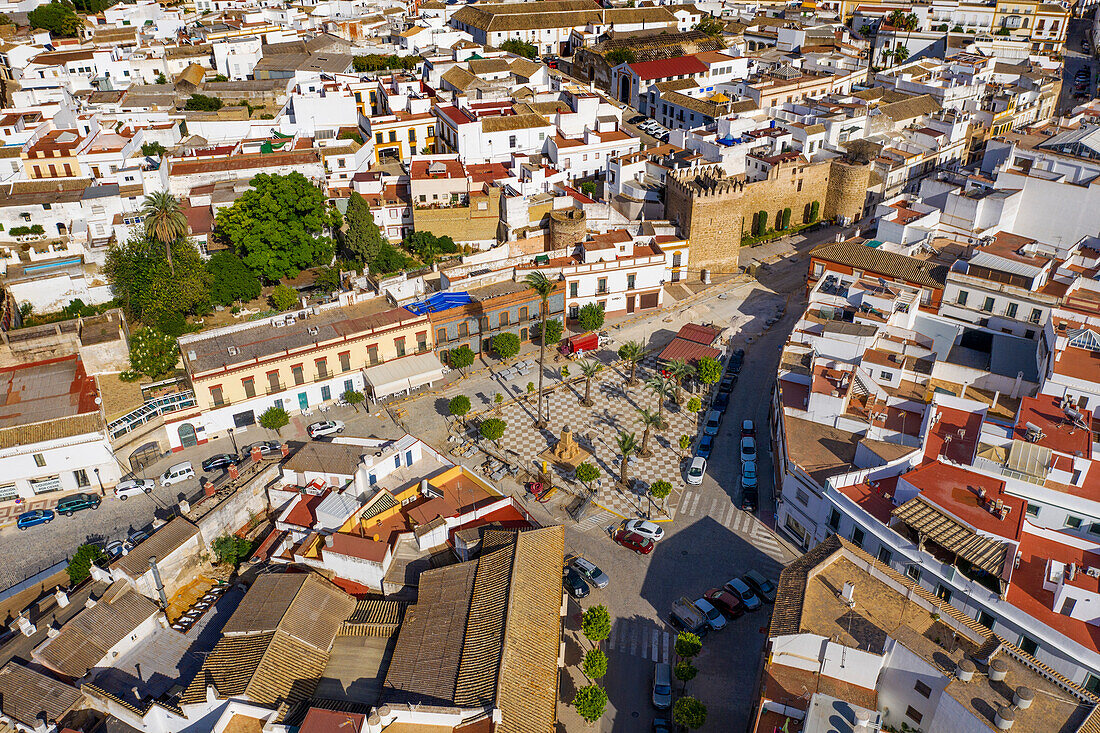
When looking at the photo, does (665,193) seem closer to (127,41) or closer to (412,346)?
(412,346)

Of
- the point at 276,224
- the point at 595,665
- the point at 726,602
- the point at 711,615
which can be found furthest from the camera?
the point at 276,224

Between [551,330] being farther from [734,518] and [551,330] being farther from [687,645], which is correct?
[687,645]

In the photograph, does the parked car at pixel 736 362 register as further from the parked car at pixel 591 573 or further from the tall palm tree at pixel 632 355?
the parked car at pixel 591 573

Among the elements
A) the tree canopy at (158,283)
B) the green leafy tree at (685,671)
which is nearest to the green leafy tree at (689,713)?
the green leafy tree at (685,671)

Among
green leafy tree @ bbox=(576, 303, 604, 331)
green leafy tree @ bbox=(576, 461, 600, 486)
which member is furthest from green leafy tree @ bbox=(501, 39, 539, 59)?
green leafy tree @ bbox=(576, 461, 600, 486)

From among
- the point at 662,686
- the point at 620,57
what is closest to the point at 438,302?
the point at 662,686

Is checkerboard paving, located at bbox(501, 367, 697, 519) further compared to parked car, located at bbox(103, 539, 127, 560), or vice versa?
checkerboard paving, located at bbox(501, 367, 697, 519)

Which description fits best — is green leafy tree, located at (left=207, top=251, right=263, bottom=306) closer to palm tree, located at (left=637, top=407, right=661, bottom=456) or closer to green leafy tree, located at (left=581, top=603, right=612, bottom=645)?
palm tree, located at (left=637, top=407, right=661, bottom=456)
